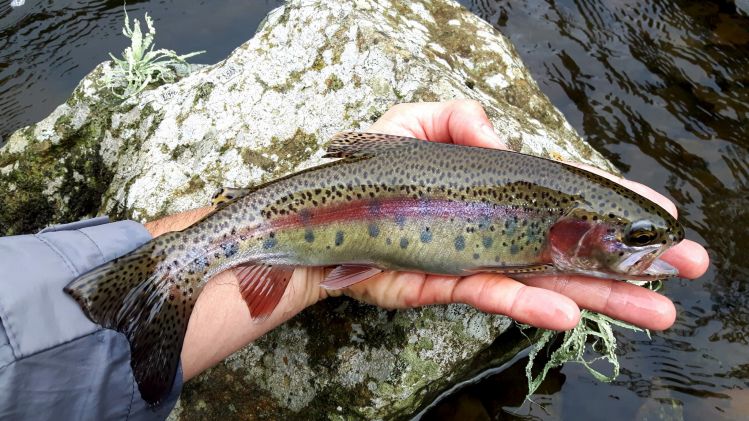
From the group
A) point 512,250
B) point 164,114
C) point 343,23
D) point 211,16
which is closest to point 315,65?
point 343,23

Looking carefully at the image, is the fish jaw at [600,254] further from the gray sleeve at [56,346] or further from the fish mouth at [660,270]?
the gray sleeve at [56,346]

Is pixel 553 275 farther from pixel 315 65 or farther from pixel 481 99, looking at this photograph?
pixel 315 65

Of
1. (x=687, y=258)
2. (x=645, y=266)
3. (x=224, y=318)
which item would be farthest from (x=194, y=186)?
(x=687, y=258)

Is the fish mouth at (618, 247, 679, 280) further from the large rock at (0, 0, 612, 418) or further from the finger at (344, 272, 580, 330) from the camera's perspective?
the large rock at (0, 0, 612, 418)

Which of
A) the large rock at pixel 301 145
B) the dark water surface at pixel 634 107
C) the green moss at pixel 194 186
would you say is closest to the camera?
the large rock at pixel 301 145

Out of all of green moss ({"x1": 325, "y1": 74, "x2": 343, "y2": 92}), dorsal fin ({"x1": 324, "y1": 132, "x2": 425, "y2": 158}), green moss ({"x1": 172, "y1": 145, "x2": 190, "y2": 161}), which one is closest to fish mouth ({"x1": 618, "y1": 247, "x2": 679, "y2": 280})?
dorsal fin ({"x1": 324, "y1": 132, "x2": 425, "y2": 158})

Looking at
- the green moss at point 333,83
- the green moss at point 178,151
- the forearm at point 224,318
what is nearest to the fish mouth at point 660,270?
the forearm at point 224,318

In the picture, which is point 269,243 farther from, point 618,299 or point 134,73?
point 134,73
